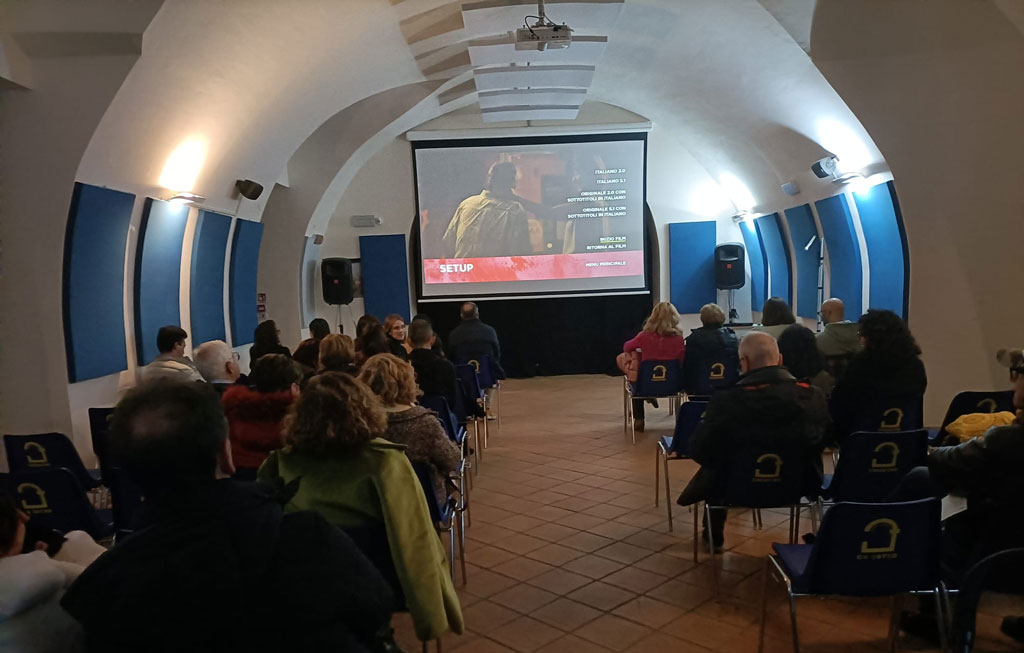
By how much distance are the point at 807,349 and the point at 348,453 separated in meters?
3.84

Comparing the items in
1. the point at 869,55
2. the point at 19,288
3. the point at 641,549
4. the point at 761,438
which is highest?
the point at 869,55

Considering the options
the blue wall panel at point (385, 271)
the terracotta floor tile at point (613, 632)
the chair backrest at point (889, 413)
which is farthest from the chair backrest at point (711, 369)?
the blue wall panel at point (385, 271)

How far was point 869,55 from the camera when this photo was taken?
17.7ft

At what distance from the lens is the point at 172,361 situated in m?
4.90

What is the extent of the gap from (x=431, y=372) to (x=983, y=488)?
3.46 metres

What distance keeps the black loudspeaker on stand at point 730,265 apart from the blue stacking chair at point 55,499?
31.2ft

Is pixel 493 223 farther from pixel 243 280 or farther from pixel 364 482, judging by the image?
pixel 364 482

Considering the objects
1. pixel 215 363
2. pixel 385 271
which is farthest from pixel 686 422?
pixel 385 271

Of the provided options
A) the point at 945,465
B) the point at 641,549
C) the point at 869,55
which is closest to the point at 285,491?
the point at 945,465

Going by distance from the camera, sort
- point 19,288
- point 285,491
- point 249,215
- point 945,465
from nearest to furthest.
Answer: point 285,491, point 945,465, point 19,288, point 249,215

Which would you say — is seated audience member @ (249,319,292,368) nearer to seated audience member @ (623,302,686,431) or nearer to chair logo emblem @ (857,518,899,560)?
seated audience member @ (623,302,686,431)

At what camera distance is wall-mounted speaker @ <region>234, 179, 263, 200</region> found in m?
7.84

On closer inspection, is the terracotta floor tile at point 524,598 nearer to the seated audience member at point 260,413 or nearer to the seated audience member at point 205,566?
the seated audience member at point 260,413

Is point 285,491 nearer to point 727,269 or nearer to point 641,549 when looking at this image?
point 641,549
